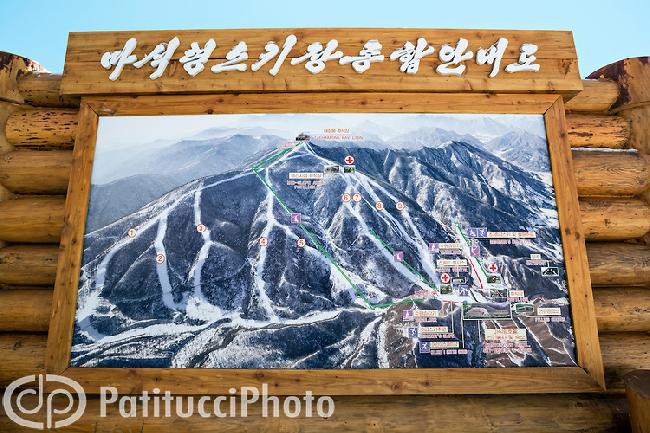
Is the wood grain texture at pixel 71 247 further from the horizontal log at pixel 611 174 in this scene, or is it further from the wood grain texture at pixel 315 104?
the horizontal log at pixel 611 174

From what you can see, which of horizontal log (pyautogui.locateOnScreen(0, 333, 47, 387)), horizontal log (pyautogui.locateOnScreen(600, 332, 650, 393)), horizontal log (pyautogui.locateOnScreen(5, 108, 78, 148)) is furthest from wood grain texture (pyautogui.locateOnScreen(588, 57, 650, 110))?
horizontal log (pyautogui.locateOnScreen(0, 333, 47, 387))

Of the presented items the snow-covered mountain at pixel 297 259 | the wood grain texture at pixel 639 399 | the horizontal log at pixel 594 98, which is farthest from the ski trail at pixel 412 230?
the horizontal log at pixel 594 98

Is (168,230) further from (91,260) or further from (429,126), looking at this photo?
(429,126)

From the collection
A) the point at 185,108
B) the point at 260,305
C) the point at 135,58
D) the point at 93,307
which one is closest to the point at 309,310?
the point at 260,305

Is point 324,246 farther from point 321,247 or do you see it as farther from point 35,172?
point 35,172

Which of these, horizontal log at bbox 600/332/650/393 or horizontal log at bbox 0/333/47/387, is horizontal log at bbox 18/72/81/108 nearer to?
horizontal log at bbox 0/333/47/387

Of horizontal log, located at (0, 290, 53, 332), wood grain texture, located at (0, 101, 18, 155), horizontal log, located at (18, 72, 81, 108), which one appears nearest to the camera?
horizontal log, located at (0, 290, 53, 332)
